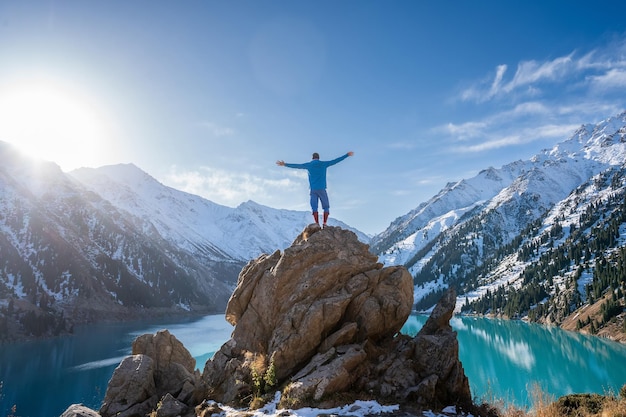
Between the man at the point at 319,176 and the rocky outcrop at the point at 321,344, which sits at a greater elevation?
the man at the point at 319,176

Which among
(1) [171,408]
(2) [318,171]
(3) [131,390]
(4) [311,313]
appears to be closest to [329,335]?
(4) [311,313]

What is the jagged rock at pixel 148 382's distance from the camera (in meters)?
21.8

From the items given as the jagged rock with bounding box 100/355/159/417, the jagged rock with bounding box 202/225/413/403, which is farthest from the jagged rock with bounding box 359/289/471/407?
the jagged rock with bounding box 100/355/159/417

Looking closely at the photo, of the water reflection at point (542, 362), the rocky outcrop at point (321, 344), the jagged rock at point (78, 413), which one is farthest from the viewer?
the water reflection at point (542, 362)

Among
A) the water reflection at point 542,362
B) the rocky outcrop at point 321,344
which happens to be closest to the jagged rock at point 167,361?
the rocky outcrop at point 321,344

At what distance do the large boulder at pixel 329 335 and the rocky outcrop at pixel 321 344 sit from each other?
48 mm

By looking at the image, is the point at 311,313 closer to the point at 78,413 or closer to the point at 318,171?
the point at 318,171

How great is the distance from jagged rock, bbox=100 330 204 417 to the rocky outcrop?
0.24ft

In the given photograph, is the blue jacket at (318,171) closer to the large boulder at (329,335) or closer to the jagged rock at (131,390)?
the large boulder at (329,335)

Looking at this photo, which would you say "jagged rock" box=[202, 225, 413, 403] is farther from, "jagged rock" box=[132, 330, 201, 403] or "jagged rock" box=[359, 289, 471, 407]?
"jagged rock" box=[132, 330, 201, 403]

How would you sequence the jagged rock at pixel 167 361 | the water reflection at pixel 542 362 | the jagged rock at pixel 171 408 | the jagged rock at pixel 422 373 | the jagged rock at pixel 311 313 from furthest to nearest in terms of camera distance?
the water reflection at pixel 542 362
the jagged rock at pixel 167 361
the jagged rock at pixel 171 408
the jagged rock at pixel 311 313
the jagged rock at pixel 422 373

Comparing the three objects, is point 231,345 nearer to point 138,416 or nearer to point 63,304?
point 138,416

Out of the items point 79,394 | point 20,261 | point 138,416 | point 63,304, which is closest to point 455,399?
point 138,416

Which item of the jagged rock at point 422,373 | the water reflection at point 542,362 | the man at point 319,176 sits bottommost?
the water reflection at point 542,362
